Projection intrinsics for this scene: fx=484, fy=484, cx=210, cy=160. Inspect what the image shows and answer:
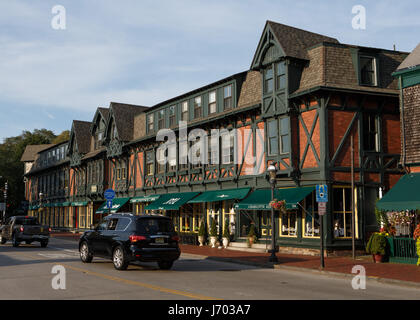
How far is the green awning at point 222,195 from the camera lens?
26.2m

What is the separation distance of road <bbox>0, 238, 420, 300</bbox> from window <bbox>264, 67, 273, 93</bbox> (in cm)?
1089

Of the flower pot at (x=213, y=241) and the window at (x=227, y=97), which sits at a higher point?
the window at (x=227, y=97)

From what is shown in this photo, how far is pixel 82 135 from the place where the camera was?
5300 centimetres

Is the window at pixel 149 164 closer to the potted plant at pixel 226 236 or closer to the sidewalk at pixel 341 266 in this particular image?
the potted plant at pixel 226 236

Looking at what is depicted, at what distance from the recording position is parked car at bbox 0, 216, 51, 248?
27922 mm

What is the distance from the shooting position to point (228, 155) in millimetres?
28828

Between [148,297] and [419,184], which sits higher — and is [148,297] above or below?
below

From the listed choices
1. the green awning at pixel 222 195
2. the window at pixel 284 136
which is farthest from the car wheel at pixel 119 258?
the window at pixel 284 136

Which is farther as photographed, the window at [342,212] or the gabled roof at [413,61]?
the window at [342,212]

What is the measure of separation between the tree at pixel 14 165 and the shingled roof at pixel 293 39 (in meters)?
68.5

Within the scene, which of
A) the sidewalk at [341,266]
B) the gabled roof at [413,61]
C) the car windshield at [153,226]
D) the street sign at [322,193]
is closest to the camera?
the sidewalk at [341,266]
